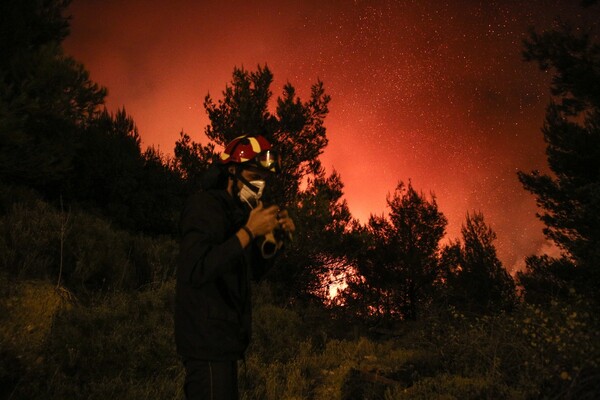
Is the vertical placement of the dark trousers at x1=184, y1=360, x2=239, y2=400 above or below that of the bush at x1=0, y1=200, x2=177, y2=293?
below

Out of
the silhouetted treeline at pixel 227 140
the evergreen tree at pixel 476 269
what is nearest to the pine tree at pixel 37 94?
the silhouetted treeline at pixel 227 140

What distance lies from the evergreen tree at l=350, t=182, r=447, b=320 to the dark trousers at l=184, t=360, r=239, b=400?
924 inches

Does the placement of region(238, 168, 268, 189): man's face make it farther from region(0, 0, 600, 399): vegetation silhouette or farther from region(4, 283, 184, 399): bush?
region(4, 283, 184, 399): bush

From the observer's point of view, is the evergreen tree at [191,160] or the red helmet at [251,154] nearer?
the red helmet at [251,154]

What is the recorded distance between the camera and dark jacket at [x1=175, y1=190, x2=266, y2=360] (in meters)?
2.15

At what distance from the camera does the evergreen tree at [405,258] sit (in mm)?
26438

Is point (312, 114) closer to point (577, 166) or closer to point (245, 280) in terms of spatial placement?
point (577, 166)

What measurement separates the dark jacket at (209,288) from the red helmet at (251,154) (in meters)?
0.36

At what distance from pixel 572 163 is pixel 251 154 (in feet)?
56.4

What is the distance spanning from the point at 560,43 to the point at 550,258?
859 cm

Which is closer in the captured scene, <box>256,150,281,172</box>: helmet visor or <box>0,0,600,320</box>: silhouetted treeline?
<box>256,150,281,172</box>: helmet visor

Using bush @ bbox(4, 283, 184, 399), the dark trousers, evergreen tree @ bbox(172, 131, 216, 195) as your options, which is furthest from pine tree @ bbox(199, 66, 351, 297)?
the dark trousers

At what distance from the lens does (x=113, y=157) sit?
1518 cm

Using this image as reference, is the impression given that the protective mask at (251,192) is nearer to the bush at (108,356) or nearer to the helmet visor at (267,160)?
the helmet visor at (267,160)
